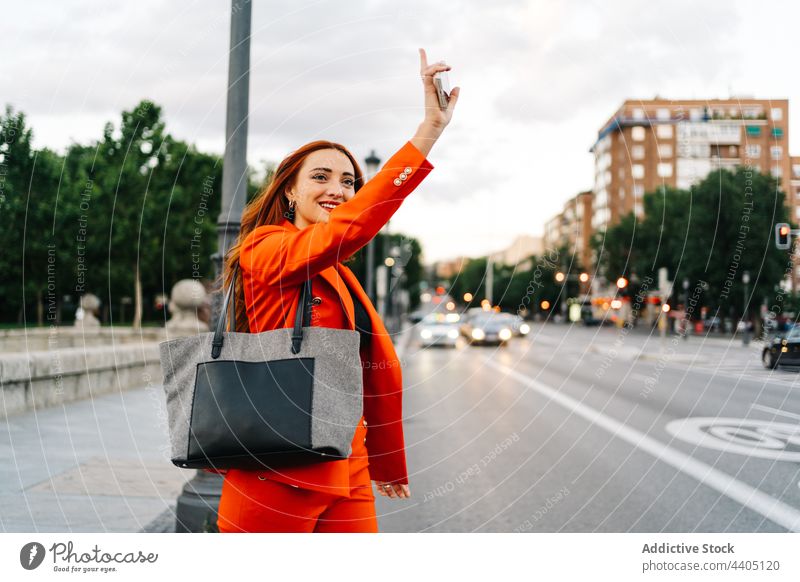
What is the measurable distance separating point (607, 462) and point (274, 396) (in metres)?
6.08

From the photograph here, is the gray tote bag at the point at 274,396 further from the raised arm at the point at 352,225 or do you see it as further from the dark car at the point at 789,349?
the dark car at the point at 789,349

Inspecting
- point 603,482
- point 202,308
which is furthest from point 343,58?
point 202,308

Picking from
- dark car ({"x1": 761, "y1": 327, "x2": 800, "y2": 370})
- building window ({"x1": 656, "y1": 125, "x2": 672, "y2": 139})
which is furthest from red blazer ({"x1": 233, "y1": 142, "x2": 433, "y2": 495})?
building window ({"x1": 656, "y1": 125, "x2": 672, "y2": 139})

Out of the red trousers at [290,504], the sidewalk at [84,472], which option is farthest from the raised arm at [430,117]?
the sidewalk at [84,472]

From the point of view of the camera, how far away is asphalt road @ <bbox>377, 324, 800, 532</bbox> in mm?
5176

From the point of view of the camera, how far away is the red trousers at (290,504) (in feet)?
6.88

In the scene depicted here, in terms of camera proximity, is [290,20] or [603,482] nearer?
[290,20]

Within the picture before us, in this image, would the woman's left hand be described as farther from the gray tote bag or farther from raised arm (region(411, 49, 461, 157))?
raised arm (region(411, 49, 461, 157))

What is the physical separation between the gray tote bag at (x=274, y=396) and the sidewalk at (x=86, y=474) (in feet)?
7.13

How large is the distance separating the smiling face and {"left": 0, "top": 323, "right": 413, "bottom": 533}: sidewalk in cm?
198

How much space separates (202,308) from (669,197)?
45230mm

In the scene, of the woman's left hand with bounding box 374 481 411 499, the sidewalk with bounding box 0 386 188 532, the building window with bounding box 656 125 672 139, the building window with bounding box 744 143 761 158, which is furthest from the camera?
the building window with bounding box 656 125 672 139
